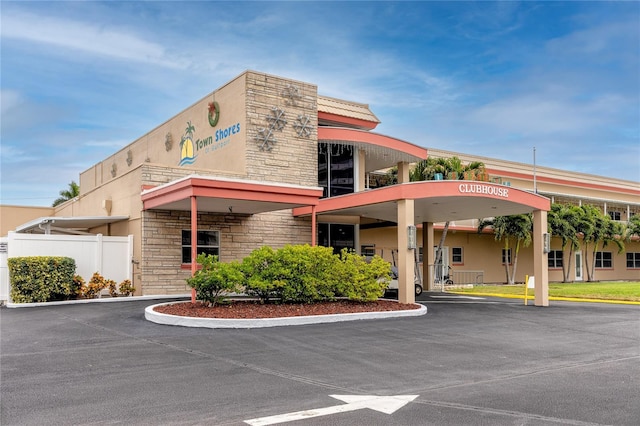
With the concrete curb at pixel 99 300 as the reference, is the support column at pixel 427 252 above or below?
above

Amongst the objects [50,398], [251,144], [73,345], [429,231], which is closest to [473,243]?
[429,231]

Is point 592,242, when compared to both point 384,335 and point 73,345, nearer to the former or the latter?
point 384,335

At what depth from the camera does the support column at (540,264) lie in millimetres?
20219

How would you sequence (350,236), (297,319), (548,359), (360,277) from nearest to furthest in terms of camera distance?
(548,359) < (297,319) < (360,277) < (350,236)

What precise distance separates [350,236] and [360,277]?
8.23m

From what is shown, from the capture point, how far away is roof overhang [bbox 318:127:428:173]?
78.5 ft

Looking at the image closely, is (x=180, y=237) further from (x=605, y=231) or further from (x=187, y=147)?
(x=605, y=231)

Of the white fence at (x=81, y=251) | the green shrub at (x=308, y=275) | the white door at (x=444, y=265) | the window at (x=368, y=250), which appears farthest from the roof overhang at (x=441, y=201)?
the white door at (x=444, y=265)

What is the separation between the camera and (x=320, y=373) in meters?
8.73

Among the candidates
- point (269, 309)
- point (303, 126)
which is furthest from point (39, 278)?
point (303, 126)

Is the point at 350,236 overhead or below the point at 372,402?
overhead

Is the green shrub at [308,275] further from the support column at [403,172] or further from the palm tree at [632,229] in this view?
the palm tree at [632,229]

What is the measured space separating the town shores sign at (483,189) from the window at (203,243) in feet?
30.4

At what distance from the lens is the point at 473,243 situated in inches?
1425
